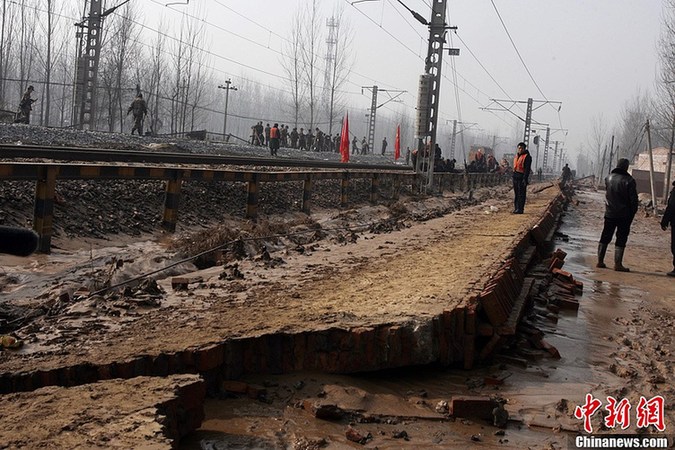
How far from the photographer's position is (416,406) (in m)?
4.49

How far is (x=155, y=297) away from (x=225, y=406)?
192 cm

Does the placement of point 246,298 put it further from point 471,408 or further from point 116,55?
point 116,55

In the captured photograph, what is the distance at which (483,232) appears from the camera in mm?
12297

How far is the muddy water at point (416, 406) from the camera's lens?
3842 mm

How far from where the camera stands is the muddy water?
12.6 ft

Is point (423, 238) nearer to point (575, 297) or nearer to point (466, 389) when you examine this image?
point (575, 297)

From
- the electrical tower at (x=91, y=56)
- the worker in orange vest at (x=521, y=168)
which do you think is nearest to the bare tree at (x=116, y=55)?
the electrical tower at (x=91, y=56)

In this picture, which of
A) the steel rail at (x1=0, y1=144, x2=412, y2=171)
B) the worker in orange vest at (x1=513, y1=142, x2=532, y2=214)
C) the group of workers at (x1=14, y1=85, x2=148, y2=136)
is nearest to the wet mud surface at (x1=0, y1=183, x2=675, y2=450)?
the steel rail at (x1=0, y1=144, x2=412, y2=171)

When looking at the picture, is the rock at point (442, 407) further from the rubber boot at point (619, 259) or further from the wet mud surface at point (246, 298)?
the rubber boot at point (619, 259)

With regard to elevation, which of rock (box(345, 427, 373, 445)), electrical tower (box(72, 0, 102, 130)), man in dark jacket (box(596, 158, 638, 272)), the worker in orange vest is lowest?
rock (box(345, 427, 373, 445))

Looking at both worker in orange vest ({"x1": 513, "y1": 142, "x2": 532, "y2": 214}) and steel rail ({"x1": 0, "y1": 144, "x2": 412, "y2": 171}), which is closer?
steel rail ({"x1": 0, "y1": 144, "x2": 412, "y2": 171})

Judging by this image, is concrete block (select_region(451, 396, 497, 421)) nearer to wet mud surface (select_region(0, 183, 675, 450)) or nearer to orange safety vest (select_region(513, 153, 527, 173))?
wet mud surface (select_region(0, 183, 675, 450))

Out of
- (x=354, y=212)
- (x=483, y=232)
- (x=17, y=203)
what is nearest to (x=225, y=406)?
(x=17, y=203)

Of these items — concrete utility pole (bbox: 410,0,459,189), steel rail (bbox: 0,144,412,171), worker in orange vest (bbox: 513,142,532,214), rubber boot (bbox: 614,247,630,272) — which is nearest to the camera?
rubber boot (bbox: 614,247,630,272)
